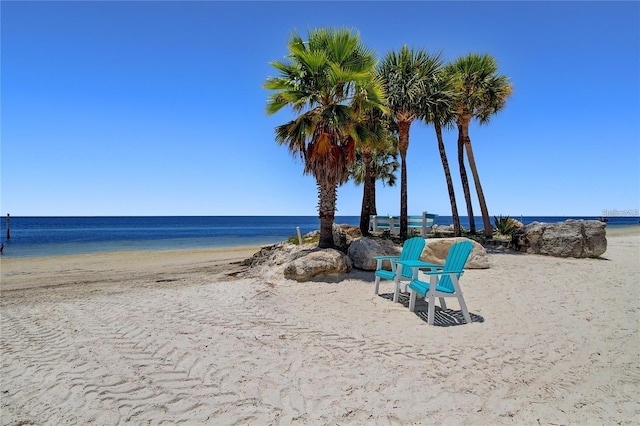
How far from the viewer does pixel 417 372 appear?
12.4 feet

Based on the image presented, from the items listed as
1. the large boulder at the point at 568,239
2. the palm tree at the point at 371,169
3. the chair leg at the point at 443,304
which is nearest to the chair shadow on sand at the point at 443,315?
the chair leg at the point at 443,304

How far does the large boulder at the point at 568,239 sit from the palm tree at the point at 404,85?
172 inches

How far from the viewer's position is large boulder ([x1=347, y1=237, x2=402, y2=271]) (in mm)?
9203

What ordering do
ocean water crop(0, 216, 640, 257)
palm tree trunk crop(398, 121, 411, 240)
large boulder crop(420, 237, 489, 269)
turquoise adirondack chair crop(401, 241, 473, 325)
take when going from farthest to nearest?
ocean water crop(0, 216, 640, 257) → palm tree trunk crop(398, 121, 411, 240) → large boulder crop(420, 237, 489, 269) → turquoise adirondack chair crop(401, 241, 473, 325)

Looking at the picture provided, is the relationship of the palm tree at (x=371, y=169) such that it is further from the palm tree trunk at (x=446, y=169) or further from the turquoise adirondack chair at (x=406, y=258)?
the turquoise adirondack chair at (x=406, y=258)

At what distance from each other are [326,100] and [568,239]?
8.78 m

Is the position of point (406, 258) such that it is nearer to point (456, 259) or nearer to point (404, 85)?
point (456, 259)

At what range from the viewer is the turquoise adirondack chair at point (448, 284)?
5359mm

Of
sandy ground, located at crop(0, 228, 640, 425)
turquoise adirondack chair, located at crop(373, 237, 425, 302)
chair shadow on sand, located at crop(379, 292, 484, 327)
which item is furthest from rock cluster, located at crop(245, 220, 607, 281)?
chair shadow on sand, located at crop(379, 292, 484, 327)

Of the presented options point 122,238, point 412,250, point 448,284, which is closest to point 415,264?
point 448,284

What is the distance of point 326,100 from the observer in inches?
382

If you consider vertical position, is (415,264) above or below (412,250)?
below

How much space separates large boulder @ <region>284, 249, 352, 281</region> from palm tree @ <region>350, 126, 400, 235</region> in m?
4.25

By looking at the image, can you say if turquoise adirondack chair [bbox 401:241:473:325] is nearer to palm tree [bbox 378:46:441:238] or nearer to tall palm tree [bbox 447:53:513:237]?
palm tree [bbox 378:46:441:238]
